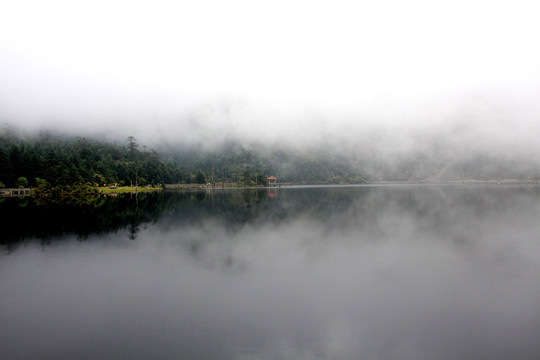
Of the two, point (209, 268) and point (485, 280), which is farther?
point (209, 268)

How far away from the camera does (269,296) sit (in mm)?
12055

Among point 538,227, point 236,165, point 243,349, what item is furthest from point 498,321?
point 236,165

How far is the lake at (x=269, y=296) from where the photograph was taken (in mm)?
8594

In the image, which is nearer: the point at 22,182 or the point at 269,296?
the point at 269,296

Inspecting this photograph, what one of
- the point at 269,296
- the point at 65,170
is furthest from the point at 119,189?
the point at 269,296

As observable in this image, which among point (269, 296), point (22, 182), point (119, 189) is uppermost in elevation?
point (22, 182)

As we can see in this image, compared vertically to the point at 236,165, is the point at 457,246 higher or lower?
lower

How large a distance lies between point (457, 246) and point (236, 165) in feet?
581

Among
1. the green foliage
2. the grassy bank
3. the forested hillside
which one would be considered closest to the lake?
the forested hillside

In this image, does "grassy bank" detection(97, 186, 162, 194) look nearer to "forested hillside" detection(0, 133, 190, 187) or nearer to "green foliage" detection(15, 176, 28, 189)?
"forested hillside" detection(0, 133, 190, 187)

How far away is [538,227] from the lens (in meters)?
27.1

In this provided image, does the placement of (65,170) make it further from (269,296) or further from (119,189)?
(269,296)

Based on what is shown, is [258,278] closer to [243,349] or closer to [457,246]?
[243,349]

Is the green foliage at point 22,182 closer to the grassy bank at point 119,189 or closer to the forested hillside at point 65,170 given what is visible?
the forested hillside at point 65,170
